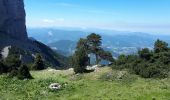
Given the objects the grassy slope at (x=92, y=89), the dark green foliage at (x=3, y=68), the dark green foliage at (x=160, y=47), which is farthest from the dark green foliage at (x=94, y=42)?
the grassy slope at (x=92, y=89)

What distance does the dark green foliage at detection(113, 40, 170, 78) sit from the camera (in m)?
60.3

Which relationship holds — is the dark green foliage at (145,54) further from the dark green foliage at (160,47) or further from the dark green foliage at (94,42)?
the dark green foliage at (94,42)

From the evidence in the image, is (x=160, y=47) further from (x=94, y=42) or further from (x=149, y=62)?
(x=94, y=42)

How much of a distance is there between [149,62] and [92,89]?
866 inches

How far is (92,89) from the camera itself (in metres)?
51.1

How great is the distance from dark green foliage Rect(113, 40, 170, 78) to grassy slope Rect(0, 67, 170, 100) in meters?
2.52

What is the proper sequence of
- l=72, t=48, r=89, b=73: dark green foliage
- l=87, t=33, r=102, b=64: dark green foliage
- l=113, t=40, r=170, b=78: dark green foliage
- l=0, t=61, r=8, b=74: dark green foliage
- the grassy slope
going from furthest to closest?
l=87, t=33, r=102, b=64: dark green foliage, l=0, t=61, r=8, b=74: dark green foliage, l=72, t=48, r=89, b=73: dark green foliage, l=113, t=40, r=170, b=78: dark green foliage, the grassy slope

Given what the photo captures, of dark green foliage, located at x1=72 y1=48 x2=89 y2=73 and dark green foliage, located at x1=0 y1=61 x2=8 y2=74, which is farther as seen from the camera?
dark green foliage, located at x1=0 y1=61 x2=8 y2=74

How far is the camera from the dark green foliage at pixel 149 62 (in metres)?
60.3

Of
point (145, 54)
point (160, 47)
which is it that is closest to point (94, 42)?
point (160, 47)

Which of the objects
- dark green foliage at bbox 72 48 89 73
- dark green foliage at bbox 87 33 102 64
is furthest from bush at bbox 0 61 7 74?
dark green foliage at bbox 87 33 102 64

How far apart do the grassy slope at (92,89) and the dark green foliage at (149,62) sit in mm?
2516

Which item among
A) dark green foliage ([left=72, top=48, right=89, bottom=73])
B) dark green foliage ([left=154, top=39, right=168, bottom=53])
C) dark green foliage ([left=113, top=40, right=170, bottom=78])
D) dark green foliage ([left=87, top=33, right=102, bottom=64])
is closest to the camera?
dark green foliage ([left=113, top=40, right=170, bottom=78])

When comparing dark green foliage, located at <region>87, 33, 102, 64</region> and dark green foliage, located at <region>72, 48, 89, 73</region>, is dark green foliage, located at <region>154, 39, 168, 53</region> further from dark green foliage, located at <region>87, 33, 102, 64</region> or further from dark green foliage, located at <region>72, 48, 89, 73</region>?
dark green foliage, located at <region>87, 33, 102, 64</region>
